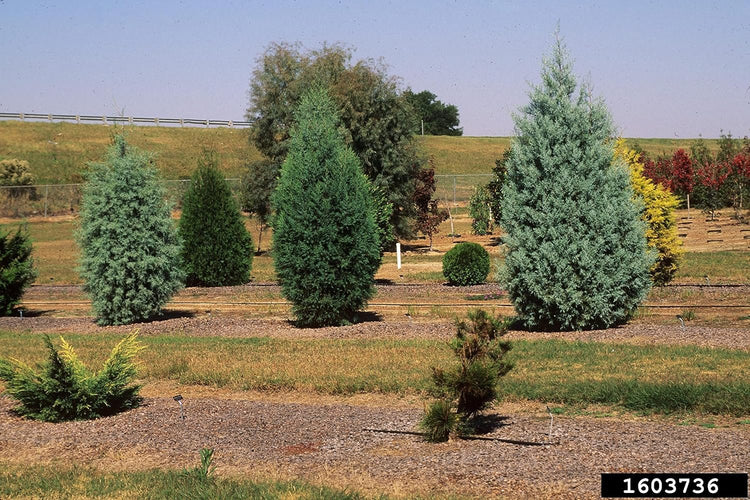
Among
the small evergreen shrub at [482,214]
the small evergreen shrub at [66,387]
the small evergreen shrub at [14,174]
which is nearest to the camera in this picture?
the small evergreen shrub at [66,387]

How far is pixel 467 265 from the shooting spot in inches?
958

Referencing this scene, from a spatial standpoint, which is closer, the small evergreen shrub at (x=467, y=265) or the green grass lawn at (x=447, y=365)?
the green grass lawn at (x=447, y=365)

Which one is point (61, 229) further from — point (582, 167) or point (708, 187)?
point (582, 167)

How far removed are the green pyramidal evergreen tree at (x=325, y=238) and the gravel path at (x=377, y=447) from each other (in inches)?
253

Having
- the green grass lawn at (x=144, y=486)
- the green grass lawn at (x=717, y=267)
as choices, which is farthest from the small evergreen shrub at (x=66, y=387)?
the green grass lawn at (x=717, y=267)

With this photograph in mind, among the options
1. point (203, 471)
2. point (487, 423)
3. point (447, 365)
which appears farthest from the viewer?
point (447, 365)

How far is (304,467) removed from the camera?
7582 mm

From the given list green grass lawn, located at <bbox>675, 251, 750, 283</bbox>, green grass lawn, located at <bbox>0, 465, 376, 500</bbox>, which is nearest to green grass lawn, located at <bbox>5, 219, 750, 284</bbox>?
green grass lawn, located at <bbox>675, 251, 750, 283</bbox>

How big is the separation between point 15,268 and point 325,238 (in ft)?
28.4

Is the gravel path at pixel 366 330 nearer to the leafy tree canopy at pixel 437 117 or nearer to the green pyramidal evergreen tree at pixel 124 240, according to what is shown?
the green pyramidal evergreen tree at pixel 124 240

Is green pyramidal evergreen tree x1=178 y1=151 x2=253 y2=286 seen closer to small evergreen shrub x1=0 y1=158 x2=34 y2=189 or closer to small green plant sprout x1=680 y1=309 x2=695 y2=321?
small green plant sprout x1=680 y1=309 x2=695 y2=321

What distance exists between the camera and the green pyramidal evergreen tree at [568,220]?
14227 mm

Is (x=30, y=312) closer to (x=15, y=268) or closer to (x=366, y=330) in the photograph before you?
(x=15, y=268)

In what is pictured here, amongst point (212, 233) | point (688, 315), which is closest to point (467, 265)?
point (212, 233)
